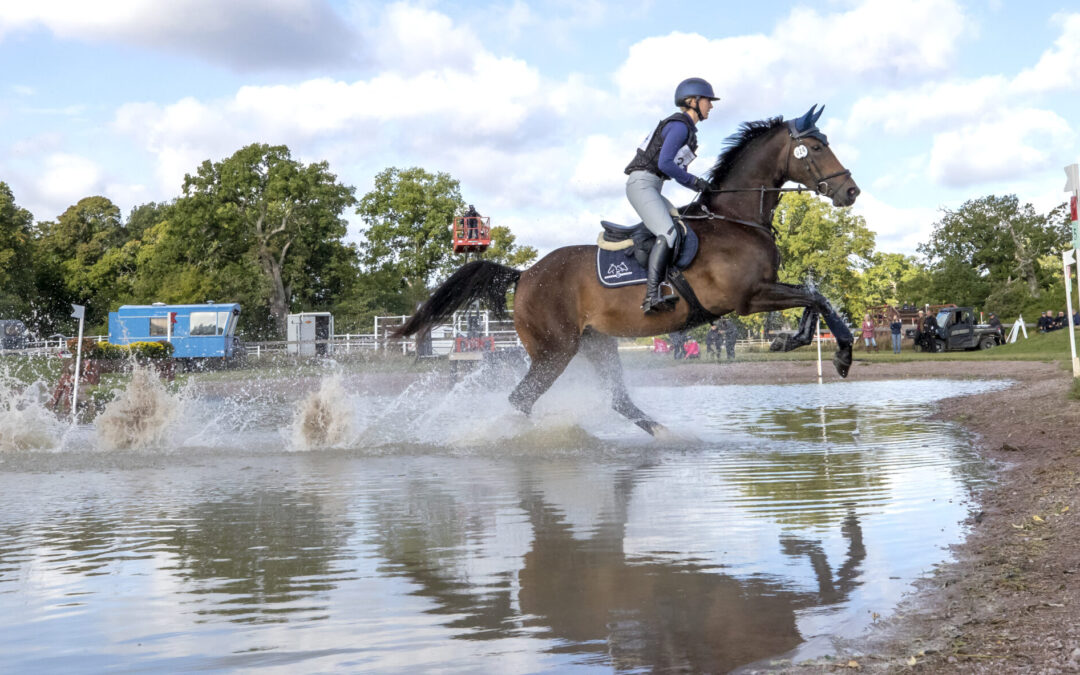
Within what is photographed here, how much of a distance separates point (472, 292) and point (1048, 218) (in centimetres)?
9330

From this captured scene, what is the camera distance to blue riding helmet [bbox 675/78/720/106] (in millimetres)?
9398

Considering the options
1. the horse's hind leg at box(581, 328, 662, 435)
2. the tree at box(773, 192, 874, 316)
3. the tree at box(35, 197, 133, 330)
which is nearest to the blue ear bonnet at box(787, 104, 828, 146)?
the horse's hind leg at box(581, 328, 662, 435)

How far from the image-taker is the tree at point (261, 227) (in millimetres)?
68938

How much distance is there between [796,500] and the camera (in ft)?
21.9

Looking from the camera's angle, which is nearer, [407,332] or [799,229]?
[407,332]

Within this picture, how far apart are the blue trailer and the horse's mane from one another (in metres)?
42.9

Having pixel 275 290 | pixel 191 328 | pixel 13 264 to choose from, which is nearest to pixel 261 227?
pixel 275 290

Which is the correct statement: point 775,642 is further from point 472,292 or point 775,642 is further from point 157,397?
point 157,397

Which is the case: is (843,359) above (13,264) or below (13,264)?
below

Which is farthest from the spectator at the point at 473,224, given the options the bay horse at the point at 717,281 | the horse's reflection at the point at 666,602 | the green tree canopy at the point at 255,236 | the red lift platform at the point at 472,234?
the horse's reflection at the point at 666,602

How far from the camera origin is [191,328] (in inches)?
1986

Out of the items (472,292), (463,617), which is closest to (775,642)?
(463,617)

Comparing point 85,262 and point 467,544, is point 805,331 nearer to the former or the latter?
point 467,544

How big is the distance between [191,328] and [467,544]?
47.9 metres
